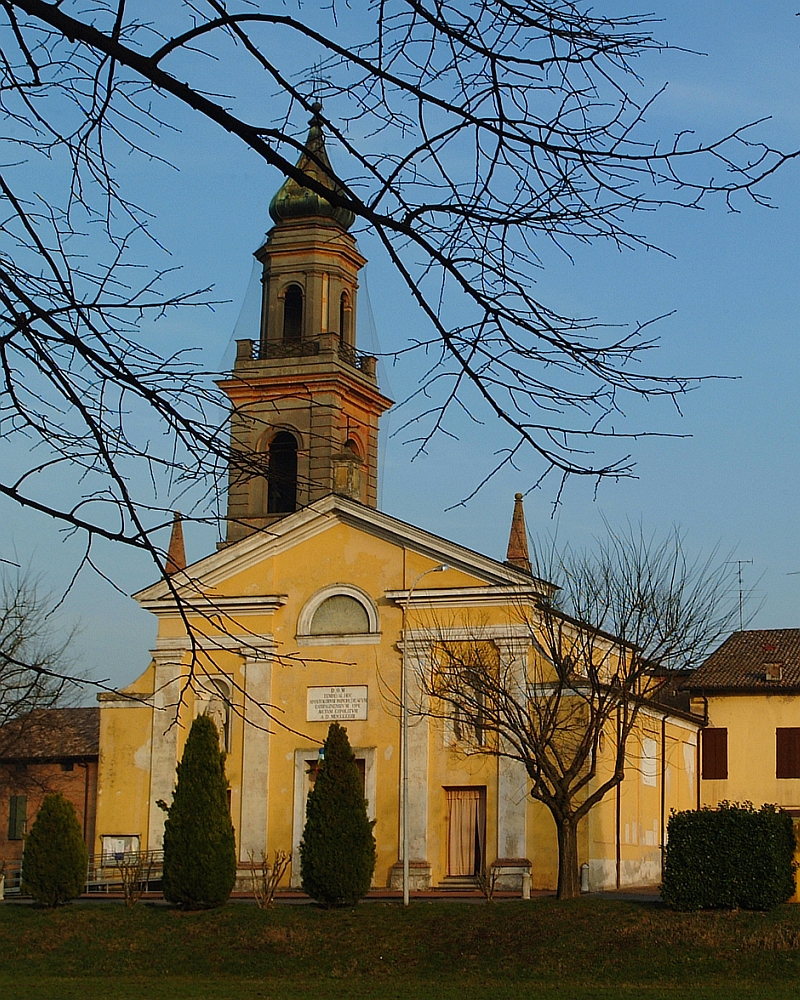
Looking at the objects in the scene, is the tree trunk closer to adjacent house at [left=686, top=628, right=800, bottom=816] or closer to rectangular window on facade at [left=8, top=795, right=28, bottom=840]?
adjacent house at [left=686, top=628, right=800, bottom=816]

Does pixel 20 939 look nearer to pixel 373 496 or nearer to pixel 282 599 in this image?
pixel 282 599

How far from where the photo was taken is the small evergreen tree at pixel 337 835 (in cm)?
3164

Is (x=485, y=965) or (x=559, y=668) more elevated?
(x=559, y=668)

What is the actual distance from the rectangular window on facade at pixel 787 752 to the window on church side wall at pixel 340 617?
Answer: 576 inches

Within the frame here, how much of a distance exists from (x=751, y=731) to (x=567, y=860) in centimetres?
1647

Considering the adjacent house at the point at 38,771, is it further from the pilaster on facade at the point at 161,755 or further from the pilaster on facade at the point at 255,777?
the pilaster on facade at the point at 255,777

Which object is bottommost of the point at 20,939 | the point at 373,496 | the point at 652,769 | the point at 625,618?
the point at 20,939

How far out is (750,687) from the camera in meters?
46.9

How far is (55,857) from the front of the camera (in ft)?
109

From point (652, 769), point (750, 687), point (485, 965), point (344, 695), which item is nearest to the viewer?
point (485, 965)

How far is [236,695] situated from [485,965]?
15.6 metres

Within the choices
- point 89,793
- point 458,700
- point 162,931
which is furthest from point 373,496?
point 162,931

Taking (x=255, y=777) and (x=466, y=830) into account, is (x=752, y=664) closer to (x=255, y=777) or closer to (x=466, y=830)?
(x=466, y=830)

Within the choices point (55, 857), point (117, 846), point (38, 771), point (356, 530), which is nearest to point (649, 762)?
point (356, 530)
